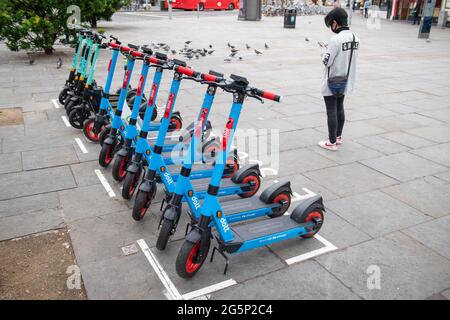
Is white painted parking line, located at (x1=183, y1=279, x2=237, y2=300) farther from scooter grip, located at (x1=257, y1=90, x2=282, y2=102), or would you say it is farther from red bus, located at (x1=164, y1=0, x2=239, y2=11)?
red bus, located at (x1=164, y1=0, x2=239, y2=11)

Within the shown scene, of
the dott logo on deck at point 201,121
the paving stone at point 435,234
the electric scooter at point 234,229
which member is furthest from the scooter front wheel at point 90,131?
the paving stone at point 435,234

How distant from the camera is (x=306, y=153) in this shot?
6523 mm

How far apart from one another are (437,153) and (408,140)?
66 cm

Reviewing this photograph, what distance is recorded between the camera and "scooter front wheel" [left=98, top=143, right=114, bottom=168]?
559cm

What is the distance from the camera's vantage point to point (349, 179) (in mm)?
5613

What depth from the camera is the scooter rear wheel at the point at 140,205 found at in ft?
13.9

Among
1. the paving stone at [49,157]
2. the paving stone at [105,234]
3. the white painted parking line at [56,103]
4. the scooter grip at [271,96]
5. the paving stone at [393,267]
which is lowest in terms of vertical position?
the paving stone at [393,267]

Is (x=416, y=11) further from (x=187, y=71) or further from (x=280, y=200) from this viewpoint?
(x=187, y=71)

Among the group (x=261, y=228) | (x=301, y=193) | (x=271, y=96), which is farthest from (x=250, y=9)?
(x=271, y=96)

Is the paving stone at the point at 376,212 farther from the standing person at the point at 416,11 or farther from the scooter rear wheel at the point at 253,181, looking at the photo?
the standing person at the point at 416,11

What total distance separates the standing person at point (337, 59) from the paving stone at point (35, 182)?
3.99 m

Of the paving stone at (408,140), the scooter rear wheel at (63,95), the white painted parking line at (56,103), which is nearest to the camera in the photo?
the paving stone at (408,140)

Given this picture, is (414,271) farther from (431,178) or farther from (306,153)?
(306,153)
